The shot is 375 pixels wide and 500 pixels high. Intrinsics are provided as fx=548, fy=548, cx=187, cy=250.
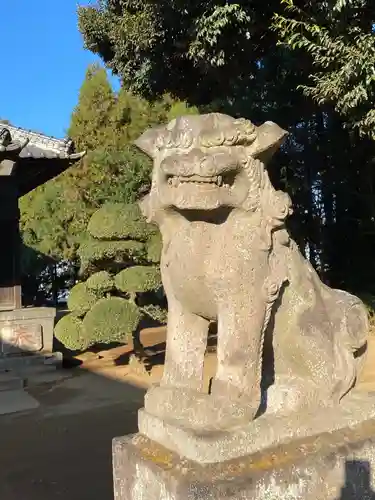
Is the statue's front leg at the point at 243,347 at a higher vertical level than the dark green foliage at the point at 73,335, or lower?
higher

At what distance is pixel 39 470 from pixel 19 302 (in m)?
4.24

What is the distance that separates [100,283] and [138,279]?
578 millimetres

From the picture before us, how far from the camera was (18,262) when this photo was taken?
8.17m

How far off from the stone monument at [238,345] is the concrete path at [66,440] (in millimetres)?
1820

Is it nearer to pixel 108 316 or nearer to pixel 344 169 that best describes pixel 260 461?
pixel 108 316

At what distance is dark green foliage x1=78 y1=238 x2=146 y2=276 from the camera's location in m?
6.97

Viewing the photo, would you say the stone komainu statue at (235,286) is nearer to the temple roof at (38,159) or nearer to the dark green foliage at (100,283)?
the dark green foliage at (100,283)

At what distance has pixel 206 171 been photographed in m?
1.83

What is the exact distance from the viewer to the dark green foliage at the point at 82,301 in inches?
280

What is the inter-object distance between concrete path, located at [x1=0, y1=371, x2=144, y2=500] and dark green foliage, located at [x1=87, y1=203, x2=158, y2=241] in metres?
1.89

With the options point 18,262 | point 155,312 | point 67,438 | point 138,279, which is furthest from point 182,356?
point 18,262

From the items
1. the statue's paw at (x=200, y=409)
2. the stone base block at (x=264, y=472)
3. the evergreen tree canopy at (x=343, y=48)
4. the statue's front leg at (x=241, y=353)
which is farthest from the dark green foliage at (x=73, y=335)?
the statue's front leg at (x=241, y=353)

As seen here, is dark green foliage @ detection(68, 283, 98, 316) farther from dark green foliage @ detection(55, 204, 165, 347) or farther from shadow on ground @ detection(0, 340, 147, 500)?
shadow on ground @ detection(0, 340, 147, 500)

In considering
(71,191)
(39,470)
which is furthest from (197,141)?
(71,191)
